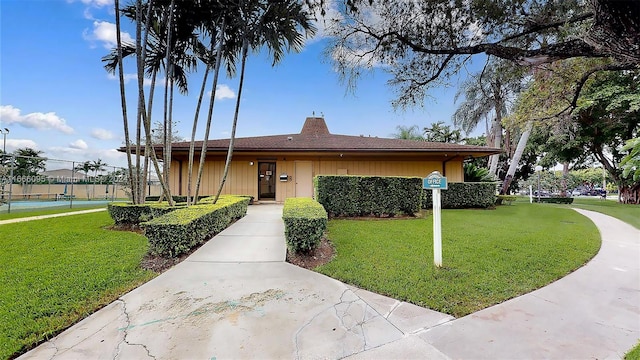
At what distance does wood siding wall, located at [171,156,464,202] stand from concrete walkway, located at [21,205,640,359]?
30.1 feet

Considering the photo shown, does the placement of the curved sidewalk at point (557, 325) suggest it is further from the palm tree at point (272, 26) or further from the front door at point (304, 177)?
the front door at point (304, 177)

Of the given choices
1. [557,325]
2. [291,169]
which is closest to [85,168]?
[291,169]

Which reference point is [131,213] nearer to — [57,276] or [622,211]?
[57,276]

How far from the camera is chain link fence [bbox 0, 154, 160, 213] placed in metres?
9.91

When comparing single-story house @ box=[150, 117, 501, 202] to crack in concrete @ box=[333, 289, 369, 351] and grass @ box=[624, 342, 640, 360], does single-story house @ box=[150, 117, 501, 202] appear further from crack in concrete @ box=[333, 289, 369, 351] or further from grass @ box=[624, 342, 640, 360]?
grass @ box=[624, 342, 640, 360]

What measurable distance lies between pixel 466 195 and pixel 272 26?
9389mm

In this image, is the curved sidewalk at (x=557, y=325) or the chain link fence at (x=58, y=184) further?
the chain link fence at (x=58, y=184)

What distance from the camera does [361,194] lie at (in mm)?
8242

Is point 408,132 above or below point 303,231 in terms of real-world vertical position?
above

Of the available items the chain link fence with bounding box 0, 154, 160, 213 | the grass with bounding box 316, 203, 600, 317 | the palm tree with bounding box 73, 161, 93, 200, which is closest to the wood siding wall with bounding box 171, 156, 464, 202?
the palm tree with bounding box 73, 161, 93, 200

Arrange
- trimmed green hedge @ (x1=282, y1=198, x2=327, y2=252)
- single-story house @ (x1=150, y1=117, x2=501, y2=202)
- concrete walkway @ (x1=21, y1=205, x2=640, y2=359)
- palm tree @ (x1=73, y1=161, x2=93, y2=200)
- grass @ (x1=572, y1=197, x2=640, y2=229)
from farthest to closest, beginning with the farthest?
single-story house @ (x1=150, y1=117, x2=501, y2=202)
palm tree @ (x1=73, y1=161, x2=93, y2=200)
grass @ (x1=572, y1=197, x2=640, y2=229)
trimmed green hedge @ (x1=282, y1=198, x2=327, y2=252)
concrete walkway @ (x1=21, y1=205, x2=640, y2=359)

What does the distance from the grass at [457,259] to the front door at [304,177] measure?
5.67 metres

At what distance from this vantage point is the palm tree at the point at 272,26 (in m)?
6.40

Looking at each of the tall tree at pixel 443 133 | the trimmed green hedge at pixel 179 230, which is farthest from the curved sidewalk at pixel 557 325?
the tall tree at pixel 443 133
